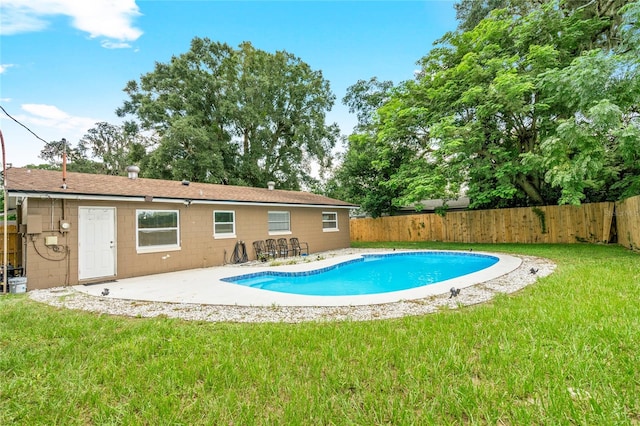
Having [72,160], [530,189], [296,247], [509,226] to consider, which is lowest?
[296,247]

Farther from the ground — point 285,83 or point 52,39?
point 285,83

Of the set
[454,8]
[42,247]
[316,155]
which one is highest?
[454,8]

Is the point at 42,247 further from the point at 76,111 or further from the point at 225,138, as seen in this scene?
the point at 225,138

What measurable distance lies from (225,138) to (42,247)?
16.3 metres

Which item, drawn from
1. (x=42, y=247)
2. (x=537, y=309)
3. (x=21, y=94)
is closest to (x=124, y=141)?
(x=21, y=94)

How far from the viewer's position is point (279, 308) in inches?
189

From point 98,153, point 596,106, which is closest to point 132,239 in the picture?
point 596,106

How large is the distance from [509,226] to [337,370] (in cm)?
1552

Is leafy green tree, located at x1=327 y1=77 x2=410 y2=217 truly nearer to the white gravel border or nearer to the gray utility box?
the white gravel border

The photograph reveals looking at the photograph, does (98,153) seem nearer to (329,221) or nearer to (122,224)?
(329,221)

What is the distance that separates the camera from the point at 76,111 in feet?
44.0

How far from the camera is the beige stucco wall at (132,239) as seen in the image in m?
6.97

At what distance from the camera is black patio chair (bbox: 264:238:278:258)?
1195cm

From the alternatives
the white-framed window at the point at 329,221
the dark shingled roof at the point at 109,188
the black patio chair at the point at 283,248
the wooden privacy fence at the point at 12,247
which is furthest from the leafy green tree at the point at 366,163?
the wooden privacy fence at the point at 12,247
